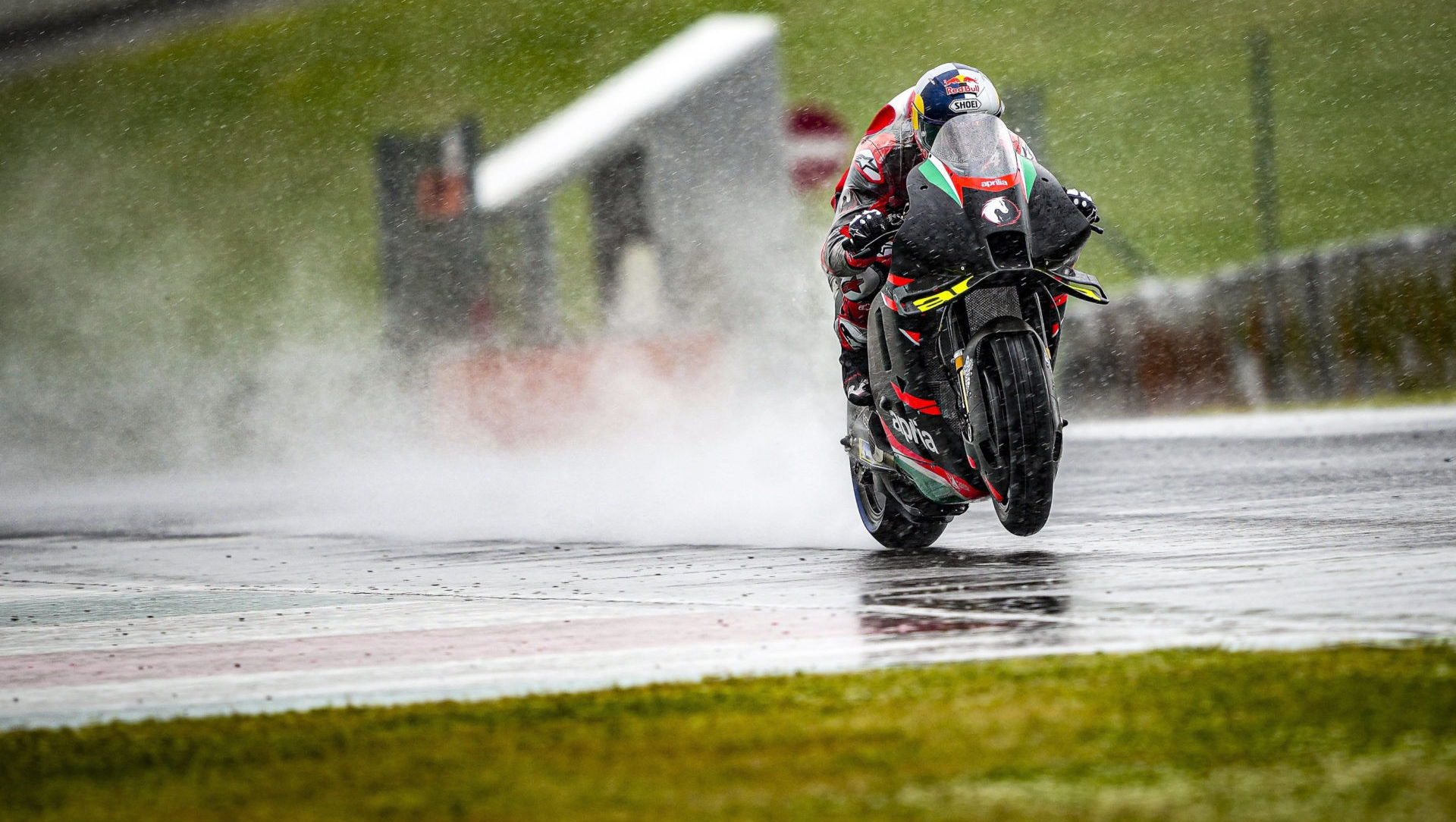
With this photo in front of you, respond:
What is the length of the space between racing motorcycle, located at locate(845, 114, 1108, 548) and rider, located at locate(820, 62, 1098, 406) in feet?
0.42

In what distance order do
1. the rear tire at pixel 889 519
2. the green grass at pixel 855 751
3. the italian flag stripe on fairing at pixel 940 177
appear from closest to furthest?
the green grass at pixel 855 751
the italian flag stripe on fairing at pixel 940 177
the rear tire at pixel 889 519

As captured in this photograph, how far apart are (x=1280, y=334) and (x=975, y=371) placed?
57.9 feet

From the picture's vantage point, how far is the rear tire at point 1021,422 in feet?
22.6

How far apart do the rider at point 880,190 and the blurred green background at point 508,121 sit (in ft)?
101

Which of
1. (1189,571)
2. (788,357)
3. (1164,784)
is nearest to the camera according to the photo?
(1164,784)

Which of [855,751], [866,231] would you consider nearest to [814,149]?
[866,231]

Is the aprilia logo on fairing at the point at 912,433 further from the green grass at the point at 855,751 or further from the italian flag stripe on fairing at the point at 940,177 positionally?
the green grass at the point at 855,751

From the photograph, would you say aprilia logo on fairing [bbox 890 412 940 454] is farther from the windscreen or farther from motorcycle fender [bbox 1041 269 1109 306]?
the windscreen

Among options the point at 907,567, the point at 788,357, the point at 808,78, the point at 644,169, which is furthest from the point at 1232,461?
the point at 808,78

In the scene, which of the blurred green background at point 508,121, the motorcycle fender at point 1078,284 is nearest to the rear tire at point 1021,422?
the motorcycle fender at point 1078,284

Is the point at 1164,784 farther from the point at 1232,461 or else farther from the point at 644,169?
the point at 644,169

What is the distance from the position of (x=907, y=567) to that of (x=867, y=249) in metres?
1.16

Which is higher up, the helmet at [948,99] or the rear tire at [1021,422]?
the helmet at [948,99]

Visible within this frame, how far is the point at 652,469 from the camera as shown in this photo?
13.4m
